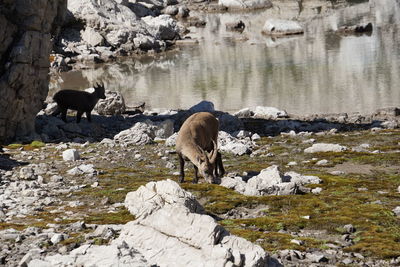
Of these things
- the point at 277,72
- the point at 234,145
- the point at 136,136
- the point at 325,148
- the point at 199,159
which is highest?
the point at 199,159

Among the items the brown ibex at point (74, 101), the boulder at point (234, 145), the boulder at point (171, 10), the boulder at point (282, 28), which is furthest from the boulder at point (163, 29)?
the boulder at point (234, 145)

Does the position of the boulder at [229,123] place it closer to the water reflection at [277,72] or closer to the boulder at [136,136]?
the boulder at [136,136]

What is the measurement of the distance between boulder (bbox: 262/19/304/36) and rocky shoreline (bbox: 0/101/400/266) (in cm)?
4175

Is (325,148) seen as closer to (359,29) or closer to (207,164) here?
(207,164)

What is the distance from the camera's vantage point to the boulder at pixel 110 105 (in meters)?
42.8

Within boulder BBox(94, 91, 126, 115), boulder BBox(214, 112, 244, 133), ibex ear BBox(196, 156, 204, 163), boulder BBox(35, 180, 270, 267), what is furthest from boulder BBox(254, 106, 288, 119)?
boulder BBox(35, 180, 270, 267)

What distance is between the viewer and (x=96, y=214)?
57.6 ft

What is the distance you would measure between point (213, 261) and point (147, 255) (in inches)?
57.9

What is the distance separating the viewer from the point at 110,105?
4278cm

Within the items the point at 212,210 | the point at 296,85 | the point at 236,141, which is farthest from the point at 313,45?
the point at 212,210

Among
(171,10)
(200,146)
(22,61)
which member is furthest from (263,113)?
(171,10)

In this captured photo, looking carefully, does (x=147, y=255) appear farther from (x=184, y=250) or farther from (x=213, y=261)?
(x=213, y=261)

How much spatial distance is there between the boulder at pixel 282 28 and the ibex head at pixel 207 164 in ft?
213

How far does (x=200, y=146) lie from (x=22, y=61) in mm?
15076
